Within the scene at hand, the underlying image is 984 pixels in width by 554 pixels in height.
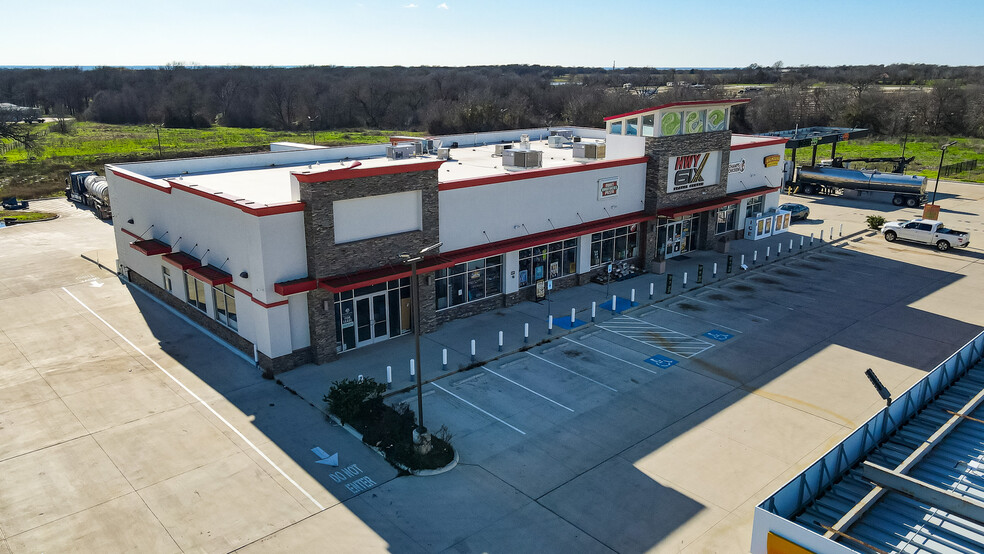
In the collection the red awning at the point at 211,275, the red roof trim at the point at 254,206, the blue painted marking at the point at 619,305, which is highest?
the red roof trim at the point at 254,206

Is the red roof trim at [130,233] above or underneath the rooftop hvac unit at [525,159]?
underneath

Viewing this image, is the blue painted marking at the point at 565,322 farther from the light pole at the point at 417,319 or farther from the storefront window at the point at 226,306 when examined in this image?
the storefront window at the point at 226,306

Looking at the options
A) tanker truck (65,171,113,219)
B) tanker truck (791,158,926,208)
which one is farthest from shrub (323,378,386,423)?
tanker truck (791,158,926,208)

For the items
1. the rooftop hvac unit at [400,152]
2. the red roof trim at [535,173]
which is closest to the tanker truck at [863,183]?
the red roof trim at [535,173]

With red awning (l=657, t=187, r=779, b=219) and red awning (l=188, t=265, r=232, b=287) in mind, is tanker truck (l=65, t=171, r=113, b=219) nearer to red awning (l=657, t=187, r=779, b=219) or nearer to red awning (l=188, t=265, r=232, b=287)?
red awning (l=188, t=265, r=232, b=287)

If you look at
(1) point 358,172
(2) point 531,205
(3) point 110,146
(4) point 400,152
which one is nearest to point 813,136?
(2) point 531,205

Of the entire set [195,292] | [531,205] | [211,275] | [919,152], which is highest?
[531,205]

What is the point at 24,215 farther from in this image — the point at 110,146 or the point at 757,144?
the point at 757,144
